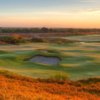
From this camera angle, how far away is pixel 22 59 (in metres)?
47.1

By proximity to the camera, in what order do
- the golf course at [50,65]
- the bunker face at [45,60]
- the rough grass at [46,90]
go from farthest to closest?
1. the bunker face at [45,60]
2. the golf course at [50,65]
3. the rough grass at [46,90]

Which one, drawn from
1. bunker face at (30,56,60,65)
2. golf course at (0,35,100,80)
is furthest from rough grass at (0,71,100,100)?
bunker face at (30,56,60,65)

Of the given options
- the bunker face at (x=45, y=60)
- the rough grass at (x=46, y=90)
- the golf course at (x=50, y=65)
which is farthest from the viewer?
the bunker face at (x=45, y=60)

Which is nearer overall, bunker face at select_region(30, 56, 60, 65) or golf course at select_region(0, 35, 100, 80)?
golf course at select_region(0, 35, 100, 80)

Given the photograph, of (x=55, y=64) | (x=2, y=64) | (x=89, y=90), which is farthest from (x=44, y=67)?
(x=89, y=90)

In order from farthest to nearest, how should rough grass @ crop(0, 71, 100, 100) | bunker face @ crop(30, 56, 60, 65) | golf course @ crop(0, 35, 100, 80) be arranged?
bunker face @ crop(30, 56, 60, 65), golf course @ crop(0, 35, 100, 80), rough grass @ crop(0, 71, 100, 100)

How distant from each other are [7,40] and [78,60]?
45.6m

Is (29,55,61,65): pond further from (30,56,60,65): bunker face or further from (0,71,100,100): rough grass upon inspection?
(0,71,100,100): rough grass

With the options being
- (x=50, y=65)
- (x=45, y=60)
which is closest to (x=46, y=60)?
(x=45, y=60)

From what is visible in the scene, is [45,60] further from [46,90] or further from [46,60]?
[46,90]

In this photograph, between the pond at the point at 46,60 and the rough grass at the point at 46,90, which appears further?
the pond at the point at 46,60

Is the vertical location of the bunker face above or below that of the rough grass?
below

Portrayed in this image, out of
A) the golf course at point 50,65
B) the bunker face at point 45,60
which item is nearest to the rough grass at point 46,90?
the golf course at point 50,65

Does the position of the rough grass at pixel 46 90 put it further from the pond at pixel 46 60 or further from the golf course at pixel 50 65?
the pond at pixel 46 60
